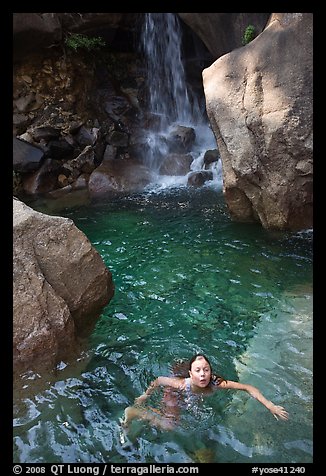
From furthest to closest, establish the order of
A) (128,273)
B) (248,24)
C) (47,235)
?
(248,24)
(128,273)
(47,235)

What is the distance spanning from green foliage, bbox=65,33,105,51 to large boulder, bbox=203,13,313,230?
25.0 ft

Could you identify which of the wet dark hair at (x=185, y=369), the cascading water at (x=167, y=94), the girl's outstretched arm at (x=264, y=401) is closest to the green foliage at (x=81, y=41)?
the cascading water at (x=167, y=94)

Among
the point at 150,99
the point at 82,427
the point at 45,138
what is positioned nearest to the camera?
the point at 82,427

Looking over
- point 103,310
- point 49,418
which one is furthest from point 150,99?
point 49,418

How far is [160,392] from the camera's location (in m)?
4.55

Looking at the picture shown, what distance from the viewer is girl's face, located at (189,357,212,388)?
167 inches

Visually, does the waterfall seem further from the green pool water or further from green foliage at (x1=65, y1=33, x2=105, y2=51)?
the green pool water

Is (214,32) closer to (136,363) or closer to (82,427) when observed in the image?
(136,363)

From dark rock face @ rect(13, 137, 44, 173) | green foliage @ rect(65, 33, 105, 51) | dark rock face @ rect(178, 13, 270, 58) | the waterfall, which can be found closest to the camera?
dark rock face @ rect(178, 13, 270, 58)

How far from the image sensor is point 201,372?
13.9ft

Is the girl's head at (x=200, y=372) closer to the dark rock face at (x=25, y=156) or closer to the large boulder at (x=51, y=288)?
the large boulder at (x=51, y=288)

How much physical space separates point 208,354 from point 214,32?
10.2 metres

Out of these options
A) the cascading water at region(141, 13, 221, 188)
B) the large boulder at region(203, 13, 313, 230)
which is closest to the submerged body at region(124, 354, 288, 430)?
the large boulder at region(203, 13, 313, 230)

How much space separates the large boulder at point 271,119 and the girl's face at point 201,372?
15.8ft
